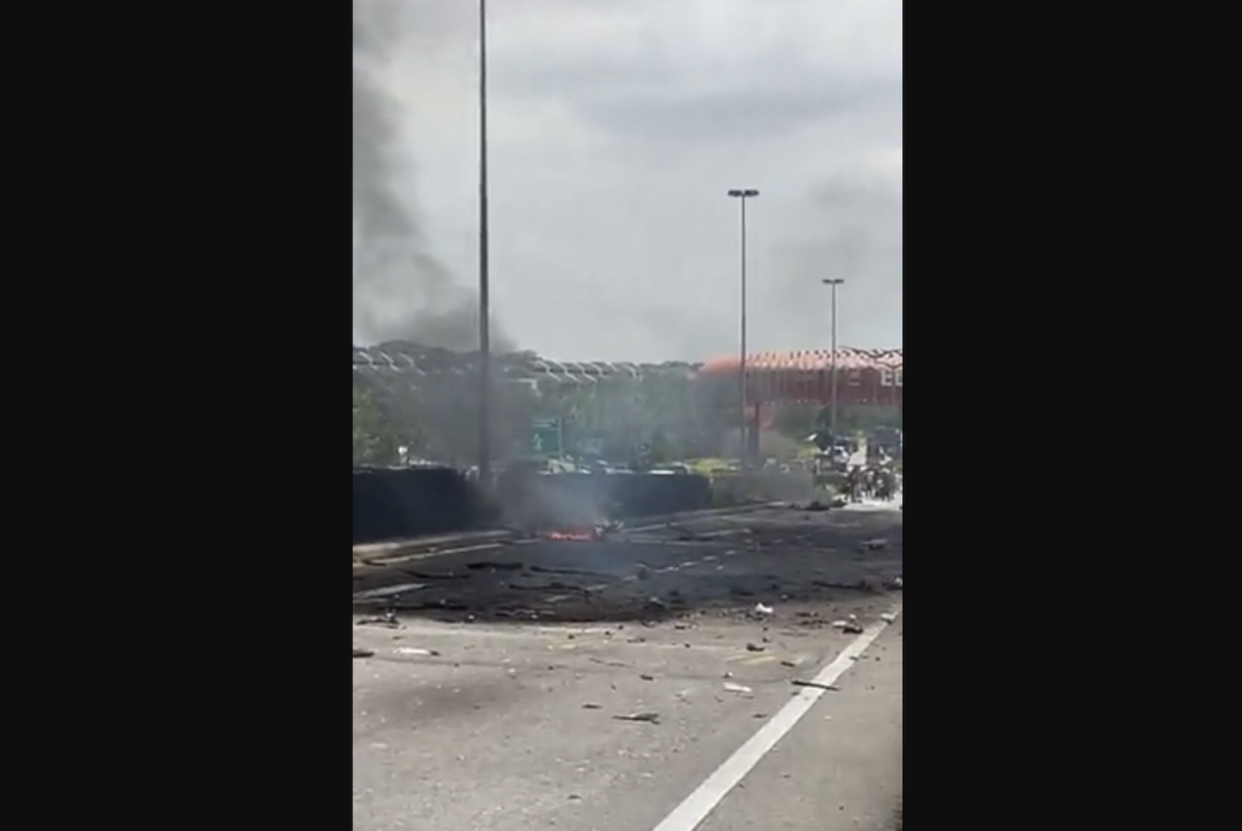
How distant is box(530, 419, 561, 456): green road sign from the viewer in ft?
29.4

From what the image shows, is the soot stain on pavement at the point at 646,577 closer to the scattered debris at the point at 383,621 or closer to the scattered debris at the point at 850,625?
the scattered debris at the point at 383,621

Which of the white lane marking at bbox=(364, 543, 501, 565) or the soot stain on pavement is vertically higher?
the white lane marking at bbox=(364, 543, 501, 565)

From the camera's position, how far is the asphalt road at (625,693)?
3.42m

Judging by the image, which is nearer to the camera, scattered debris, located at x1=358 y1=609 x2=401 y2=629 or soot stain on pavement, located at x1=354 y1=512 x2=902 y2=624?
scattered debris, located at x1=358 y1=609 x2=401 y2=629

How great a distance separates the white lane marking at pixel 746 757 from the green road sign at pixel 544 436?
3.61m

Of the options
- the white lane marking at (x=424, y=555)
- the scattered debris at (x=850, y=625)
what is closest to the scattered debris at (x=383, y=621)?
the white lane marking at (x=424, y=555)

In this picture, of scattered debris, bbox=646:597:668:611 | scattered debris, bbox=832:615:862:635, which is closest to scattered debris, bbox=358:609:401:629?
scattered debris, bbox=646:597:668:611

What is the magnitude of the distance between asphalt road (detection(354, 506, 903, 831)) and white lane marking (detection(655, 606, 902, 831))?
0.01 meters

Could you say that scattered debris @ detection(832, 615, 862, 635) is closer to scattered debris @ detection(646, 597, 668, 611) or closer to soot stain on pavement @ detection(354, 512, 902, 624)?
soot stain on pavement @ detection(354, 512, 902, 624)

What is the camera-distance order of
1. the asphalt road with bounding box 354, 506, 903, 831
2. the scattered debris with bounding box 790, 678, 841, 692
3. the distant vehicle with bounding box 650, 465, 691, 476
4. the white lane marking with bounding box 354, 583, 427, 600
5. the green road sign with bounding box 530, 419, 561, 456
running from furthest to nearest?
the distant vehicle with bounding box 650, 465, 691, 476
the green road sign with bounding box 530, 419, 561, 456
the white lane marking with bounding box 354, 583, 427, 600
the scattered debris with bounding box 790, 678, 841, 692
the asphalt road with bounding box 354, 506, 903, 831

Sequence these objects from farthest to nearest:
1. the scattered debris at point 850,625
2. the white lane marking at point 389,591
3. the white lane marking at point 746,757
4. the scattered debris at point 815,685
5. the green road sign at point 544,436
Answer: the green road sign at point 544,436 → the white lane marking at point 389,591 → the scattered debris at point 850,625 → the scattered debris at point 815,685 → the white lane marking at point 746,757

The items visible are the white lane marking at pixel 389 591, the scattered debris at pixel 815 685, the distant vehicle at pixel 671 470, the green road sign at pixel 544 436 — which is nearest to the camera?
the scattered debris at pixel 815 685
